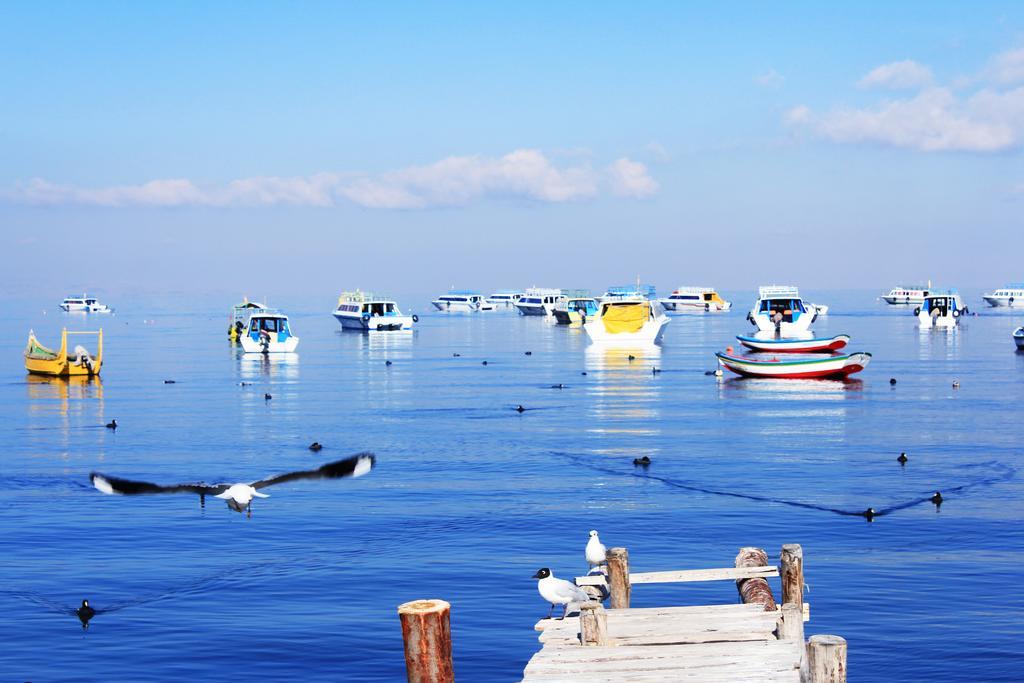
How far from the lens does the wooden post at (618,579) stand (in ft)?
59.6

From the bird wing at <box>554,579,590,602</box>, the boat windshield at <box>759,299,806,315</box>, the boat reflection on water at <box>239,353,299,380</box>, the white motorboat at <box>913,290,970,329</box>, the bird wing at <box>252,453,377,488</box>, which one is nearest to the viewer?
the bird wing at <box>554,579,590,602</box>

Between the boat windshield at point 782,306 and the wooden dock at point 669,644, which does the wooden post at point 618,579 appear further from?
the boat windshield at point 782,306

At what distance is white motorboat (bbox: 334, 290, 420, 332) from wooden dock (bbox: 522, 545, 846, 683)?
14237 cm

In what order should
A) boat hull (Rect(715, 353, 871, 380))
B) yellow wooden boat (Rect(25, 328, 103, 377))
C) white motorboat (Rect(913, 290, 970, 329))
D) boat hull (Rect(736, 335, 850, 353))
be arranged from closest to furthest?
1. boat hull (Rect(715, 353, 871, 380))
2. boat hull (Rect(736, 335, 850, 353))
3. yellow wooden boat (Rect(25, 328, 103, 377))
4. white motorboat (Rect(913, 290, 970, 329))

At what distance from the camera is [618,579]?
1822cm

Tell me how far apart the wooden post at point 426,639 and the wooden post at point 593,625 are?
2.69 metres

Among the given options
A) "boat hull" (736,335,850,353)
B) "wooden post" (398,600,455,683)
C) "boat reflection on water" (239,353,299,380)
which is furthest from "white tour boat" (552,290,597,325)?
"wooden post" (398,600,455,683)

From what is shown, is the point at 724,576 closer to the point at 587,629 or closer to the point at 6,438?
the point at 587,629

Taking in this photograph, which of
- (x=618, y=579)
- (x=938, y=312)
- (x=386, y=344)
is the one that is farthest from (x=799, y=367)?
(x=938, y=312)

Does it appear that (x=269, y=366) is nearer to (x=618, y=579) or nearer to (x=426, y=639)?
(x=618, y=579)

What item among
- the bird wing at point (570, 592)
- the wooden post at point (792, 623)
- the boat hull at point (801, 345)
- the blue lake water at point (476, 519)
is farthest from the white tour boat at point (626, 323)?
the wooden post at point (792, 623)

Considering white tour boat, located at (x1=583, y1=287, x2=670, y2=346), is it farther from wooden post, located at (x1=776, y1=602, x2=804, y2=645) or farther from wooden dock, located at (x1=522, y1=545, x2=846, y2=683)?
wooden post, located at (x1=776, y1=602, x2=804, y2=645)

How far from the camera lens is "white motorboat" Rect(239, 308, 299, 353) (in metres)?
114

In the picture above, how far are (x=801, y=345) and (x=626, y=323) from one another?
2931cm
